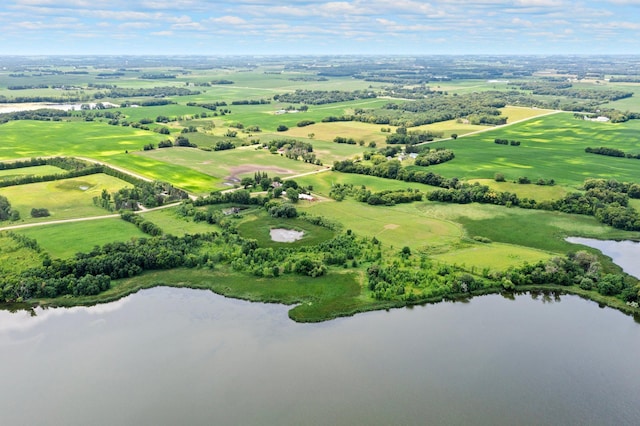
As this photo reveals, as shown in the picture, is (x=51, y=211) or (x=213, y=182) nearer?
(x=51, y=211)

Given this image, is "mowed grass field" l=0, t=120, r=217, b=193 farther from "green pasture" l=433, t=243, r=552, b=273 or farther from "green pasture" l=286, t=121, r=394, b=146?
"green pasture" l=433, t=243, r=552, b=273

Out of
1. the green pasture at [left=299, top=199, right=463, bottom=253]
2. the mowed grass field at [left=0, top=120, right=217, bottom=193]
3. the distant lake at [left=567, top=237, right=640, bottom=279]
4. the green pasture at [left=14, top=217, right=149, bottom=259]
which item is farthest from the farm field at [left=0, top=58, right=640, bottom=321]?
the distant lake at [left=567, top=237, right=640, bottom=279]

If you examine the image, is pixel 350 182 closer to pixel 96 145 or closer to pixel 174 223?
pixel 174 223

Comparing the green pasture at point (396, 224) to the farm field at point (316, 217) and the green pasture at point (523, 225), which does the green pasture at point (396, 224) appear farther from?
the green pasture at point (523, 225)

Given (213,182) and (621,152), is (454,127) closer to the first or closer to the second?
(621,152)

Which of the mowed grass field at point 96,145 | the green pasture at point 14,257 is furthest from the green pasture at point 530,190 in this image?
the green pasture at point 14,257

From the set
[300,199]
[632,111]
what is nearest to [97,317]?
[300,199]

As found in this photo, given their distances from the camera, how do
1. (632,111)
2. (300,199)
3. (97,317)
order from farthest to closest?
(632,111), (300,199), (97,317)

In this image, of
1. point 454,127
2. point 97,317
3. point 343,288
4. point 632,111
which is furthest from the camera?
point 632,111
